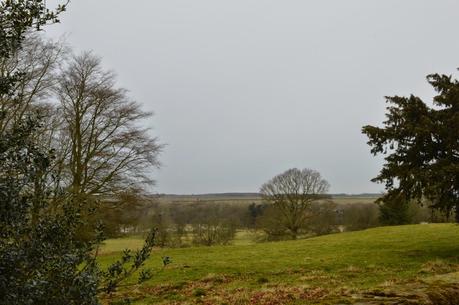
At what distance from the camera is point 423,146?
2038 centimetres

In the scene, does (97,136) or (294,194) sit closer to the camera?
(97,136)

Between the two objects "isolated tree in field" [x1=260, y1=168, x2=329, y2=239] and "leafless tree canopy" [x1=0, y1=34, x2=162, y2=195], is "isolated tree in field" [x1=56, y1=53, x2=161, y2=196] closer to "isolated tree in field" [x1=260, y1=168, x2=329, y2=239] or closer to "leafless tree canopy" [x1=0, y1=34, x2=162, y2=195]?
"leafless tree canopy" [x1=0, y1=34, x2=162, y2=195]

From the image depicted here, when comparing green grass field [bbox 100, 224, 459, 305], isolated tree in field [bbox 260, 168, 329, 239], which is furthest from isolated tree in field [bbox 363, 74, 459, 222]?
isolated tree in field [bbox 260, 168, 329, 239]

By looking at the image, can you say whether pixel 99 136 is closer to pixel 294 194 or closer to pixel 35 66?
pixel 35 66

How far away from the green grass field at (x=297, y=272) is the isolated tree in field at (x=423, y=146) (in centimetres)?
327

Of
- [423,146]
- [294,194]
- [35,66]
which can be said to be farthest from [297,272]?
[294,194]

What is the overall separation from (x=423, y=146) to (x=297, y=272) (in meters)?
9.01

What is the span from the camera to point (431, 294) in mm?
6438

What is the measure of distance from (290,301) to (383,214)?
49228 mm

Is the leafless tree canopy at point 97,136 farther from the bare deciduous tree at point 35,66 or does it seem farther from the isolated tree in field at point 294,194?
the isolated tree in field at point 294,194

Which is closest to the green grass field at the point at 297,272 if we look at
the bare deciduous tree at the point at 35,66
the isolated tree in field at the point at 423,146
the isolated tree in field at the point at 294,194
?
the isolated tree in field at the point at 423,146

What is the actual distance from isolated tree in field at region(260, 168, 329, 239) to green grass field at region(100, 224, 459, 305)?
29.4 meters

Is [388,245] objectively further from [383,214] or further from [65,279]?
[383,214]

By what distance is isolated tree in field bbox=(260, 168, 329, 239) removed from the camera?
2265 inches
